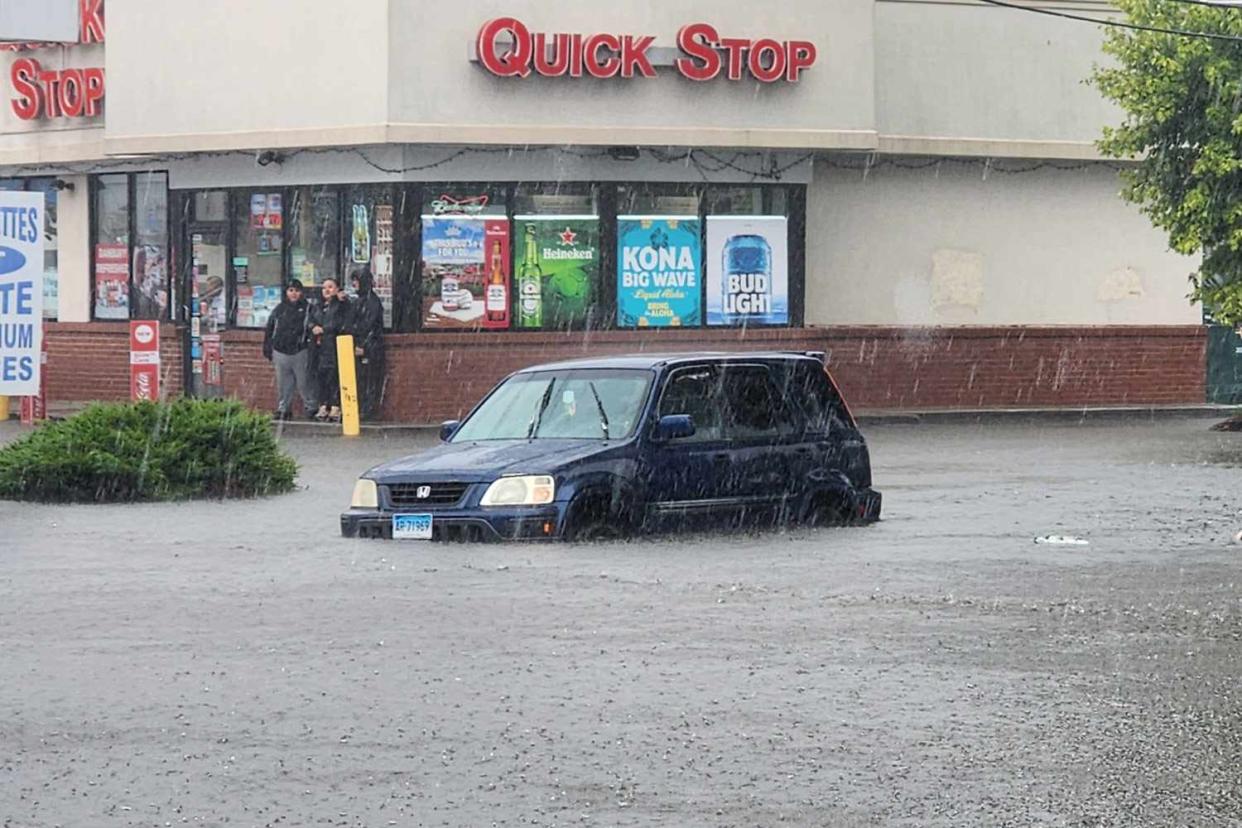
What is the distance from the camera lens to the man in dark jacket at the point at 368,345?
3322cm

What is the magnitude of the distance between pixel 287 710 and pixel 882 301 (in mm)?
28606

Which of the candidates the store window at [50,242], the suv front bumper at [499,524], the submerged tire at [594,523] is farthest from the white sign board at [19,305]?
the store window at [50,242]

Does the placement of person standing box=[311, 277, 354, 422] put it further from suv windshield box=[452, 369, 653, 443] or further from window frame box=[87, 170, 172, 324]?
suv windshield box=[452, 369, 653, 443]

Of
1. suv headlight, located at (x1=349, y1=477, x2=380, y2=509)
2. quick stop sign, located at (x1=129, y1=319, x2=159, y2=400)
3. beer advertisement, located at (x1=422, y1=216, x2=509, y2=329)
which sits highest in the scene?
beer advertisement, located at (x1=422, y1=216, x2=509, y2=329)

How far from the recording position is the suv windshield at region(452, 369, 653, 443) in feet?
58.1

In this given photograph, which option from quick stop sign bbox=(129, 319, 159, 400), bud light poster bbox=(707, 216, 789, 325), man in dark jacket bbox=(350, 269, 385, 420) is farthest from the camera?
bud light poster bbox=(707, 216, 789, 325)

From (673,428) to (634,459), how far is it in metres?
0.37

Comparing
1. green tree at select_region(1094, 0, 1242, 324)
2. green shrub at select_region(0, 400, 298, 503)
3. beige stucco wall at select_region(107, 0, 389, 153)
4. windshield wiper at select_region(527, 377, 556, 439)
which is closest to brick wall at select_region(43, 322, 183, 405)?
beige stucco wall at select_region(107, 0, 389, 153)

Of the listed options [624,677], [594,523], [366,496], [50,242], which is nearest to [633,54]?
[50,242]

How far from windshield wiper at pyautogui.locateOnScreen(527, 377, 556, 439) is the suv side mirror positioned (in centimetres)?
98

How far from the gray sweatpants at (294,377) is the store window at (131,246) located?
15.3 feet

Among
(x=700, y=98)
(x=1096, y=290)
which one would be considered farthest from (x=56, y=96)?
(x=1096, y=290)

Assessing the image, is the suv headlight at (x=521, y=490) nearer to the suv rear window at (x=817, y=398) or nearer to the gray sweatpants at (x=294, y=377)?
the suv rear window at (x=817, y=398)

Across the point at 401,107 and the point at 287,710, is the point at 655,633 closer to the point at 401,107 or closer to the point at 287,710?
the point at 287,710
